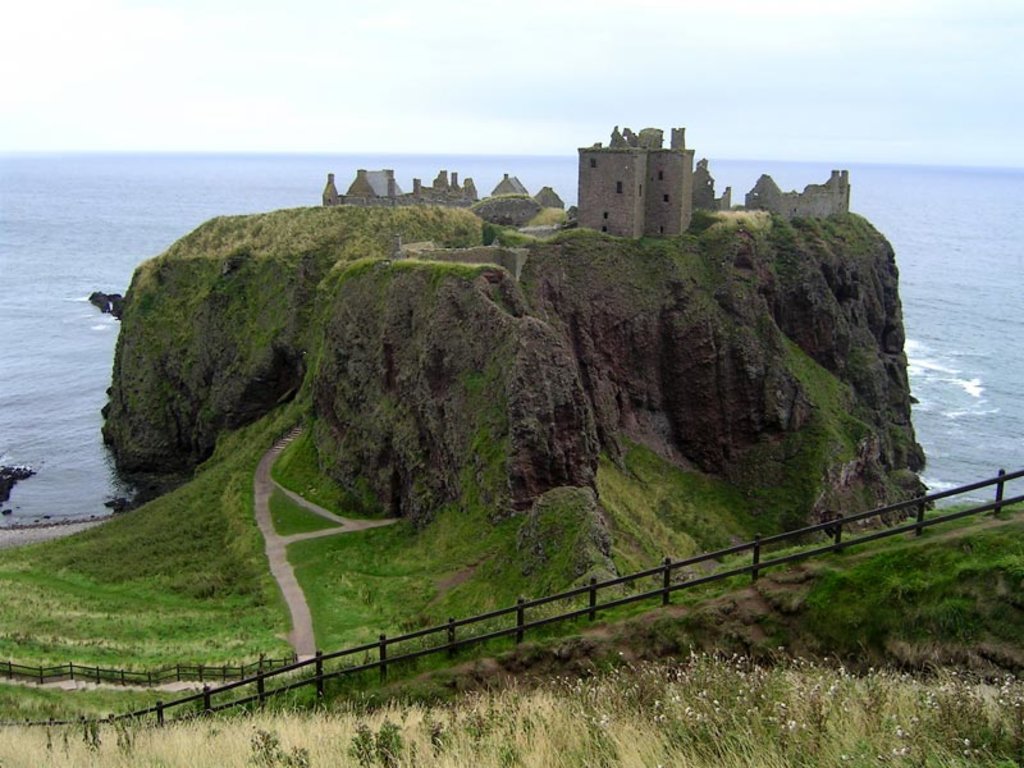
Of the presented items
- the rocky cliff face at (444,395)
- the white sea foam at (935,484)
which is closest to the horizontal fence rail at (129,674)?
the rocky cliff face at (444,395)

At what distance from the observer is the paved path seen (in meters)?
38.1

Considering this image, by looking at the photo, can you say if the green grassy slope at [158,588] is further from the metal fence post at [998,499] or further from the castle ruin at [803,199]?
the castle ruin at [803,199]

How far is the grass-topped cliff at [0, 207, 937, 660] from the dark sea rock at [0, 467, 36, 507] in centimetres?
752

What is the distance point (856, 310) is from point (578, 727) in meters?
78.3

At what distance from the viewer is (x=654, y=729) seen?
14.6 meters

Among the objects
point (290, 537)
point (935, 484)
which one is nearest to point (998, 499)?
point (290, 537)

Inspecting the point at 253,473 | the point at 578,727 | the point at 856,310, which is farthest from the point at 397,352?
the point at 856,310

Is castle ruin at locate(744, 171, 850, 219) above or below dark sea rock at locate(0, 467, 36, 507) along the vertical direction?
above

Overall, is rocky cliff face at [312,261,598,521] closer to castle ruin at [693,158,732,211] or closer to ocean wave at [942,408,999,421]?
castle ruin at [693,158,732,211]

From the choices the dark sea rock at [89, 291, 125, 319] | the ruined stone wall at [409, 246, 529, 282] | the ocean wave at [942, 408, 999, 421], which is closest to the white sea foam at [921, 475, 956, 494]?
the ocean wave at [942, 408, 999, 421]

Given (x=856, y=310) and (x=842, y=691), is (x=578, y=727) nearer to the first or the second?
(x=842, y=691)

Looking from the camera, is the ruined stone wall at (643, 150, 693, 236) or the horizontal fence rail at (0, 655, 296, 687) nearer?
the horizontal fence rail at (0, 655, 296, 687)

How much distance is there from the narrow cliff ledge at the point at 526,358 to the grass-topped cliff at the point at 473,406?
0.19m

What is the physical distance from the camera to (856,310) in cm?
8644
